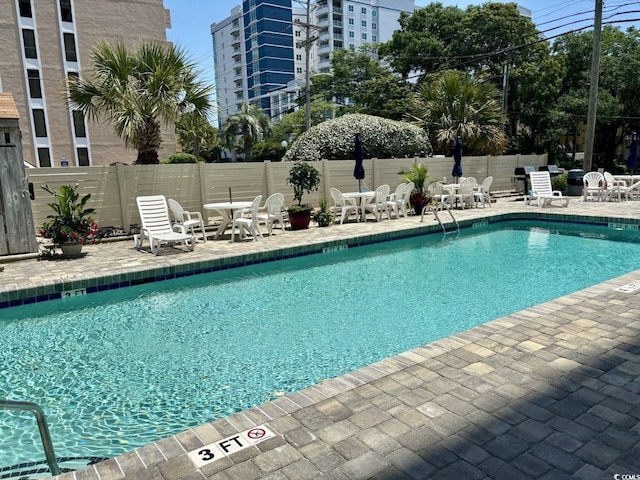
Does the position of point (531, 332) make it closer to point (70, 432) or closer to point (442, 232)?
point (70, 432)

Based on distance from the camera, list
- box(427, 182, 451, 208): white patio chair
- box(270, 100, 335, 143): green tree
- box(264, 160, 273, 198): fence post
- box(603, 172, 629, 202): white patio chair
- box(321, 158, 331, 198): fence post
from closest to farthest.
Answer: box(264, 160, 273, 198): fence post
box(321, 158, 331, 198): fence post
box(427, 182, 451, 208): white patio chair
box(603, 172, 629, 202): white patio chair
box(270, 100, 335, 143): green tree

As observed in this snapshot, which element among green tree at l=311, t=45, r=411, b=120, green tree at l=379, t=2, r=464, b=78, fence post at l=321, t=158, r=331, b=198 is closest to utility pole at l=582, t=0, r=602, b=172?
fence post at l=321, t=158, r=331, b=198

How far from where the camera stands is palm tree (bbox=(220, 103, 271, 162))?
146ft

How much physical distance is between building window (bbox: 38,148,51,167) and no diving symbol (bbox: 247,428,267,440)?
3439 centimetres

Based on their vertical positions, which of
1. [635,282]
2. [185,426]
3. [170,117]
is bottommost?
[185,426]

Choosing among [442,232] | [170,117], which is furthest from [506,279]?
[170,117]

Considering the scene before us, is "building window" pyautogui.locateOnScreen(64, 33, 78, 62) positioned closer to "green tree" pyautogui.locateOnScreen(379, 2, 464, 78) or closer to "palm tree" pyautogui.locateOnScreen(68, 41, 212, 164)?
"green tree" pyautogui.locateOnScreen(379, 2, 464, 78)

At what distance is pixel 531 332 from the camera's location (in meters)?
3.90

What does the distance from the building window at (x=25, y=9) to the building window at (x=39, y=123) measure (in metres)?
6.08

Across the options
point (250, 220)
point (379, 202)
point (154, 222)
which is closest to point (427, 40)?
point (379, 202)

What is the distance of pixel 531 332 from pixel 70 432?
12.0ft

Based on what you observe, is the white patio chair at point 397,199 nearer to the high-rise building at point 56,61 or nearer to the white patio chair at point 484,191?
the white patio chair at point 484,191

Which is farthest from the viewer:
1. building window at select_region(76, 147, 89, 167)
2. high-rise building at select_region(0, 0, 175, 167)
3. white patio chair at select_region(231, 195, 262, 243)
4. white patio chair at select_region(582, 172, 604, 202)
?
building window at select_region(76, 147, 89, 167)

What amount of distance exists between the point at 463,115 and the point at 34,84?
2843 cm
